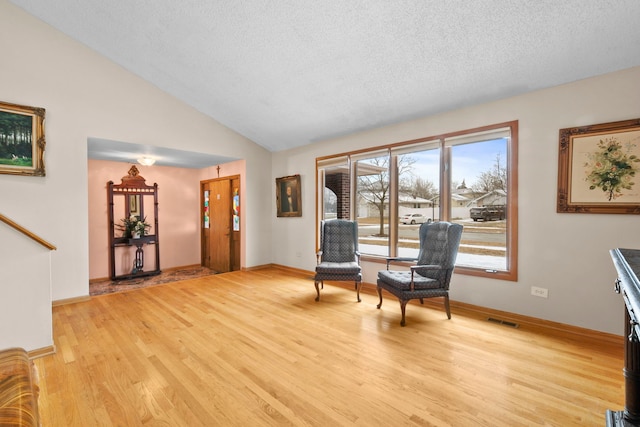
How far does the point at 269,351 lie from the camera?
2627mm

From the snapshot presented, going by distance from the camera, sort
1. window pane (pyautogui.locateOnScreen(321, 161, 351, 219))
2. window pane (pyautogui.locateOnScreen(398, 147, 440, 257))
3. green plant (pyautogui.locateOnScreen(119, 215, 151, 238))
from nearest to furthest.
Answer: window pane (pyautogui.locateOnScreen(398, 147, 440, 257)) < window pane (pyautogui.locateOnScreen(321, 161, 351, 219)) < green plant (pyautogui.locateOnScreen(119, 215, 151, 238))

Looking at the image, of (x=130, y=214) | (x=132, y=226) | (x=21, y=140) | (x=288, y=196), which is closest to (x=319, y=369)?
(x=288, y=196)

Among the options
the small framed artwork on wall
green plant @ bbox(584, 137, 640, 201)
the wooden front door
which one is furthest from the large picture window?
the wooden front door

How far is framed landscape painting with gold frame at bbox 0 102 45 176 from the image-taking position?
3477 millimetres

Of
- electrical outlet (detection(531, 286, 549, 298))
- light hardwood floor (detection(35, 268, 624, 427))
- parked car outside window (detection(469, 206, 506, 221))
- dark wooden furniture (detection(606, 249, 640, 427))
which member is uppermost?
parked car outside window (detection(469, 206, 506, 221))

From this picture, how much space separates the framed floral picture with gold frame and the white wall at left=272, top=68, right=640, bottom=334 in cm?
8

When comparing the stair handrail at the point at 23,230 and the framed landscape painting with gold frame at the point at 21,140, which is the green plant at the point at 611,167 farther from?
the framed landscape painting with gold frame at the point at 21,140

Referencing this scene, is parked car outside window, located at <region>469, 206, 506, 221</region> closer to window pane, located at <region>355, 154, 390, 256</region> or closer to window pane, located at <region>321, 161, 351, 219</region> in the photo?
window pane, located at <region>355, 154, 390, 256</region>

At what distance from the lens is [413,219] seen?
4.43 metres

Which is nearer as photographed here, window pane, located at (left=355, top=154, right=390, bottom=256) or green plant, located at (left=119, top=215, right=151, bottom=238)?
window pane, located at (left=355, top=154, right=390, bottom=256)

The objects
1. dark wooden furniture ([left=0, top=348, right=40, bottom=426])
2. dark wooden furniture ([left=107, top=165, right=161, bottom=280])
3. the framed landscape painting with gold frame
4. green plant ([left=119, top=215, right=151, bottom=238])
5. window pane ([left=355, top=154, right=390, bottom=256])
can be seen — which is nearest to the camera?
dark wooden furniture ([left=0, top=348, right=40, bottom=426])

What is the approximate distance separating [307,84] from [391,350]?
140 inches

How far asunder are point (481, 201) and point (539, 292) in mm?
1256

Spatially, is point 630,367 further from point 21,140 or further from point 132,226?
point 132,226
